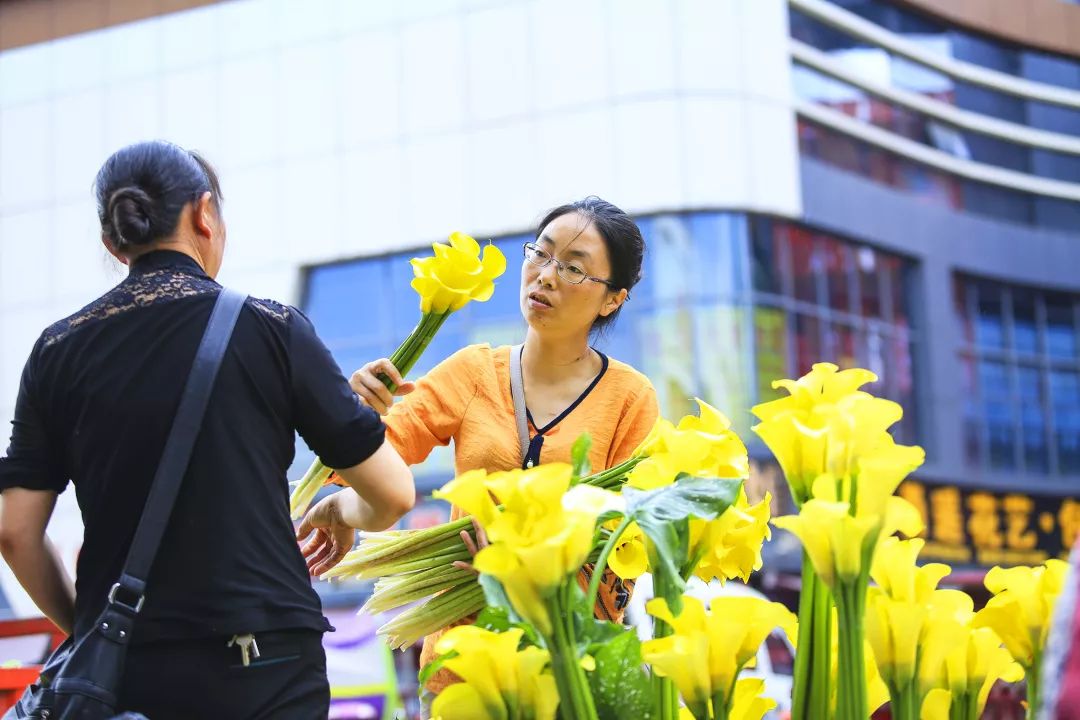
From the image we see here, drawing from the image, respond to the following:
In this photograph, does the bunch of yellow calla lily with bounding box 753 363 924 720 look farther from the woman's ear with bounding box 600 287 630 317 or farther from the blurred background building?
the blurred background building

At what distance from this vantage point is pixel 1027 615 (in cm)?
128

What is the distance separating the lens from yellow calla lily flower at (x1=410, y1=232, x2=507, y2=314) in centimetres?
187

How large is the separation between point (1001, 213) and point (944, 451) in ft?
13.8

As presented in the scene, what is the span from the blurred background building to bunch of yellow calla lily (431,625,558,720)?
552 inches

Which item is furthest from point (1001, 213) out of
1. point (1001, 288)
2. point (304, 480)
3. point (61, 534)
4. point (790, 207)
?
point (304, 480)

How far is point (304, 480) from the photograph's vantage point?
2117 millimetres

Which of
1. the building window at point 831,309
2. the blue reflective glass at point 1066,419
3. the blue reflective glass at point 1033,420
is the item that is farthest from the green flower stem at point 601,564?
the blue reflective glass at point 1066,419

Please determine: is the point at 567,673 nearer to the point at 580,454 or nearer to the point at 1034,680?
the point at 580,454

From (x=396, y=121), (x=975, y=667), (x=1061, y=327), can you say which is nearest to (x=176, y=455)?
(x=975, y=667)

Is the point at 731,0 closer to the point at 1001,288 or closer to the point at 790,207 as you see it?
the point at 790,207

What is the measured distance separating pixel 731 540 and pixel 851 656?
0.64 ft

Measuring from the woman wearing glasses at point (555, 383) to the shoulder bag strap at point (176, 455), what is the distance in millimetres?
679

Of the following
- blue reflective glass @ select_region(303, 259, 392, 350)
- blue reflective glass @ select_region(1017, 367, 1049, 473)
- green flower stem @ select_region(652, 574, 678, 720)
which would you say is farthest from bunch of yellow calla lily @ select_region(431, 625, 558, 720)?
blue reflective glass @ select_region(1017, 367, 1049, 473)

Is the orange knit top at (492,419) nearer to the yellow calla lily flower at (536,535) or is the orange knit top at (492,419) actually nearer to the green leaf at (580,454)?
the green leaf at (580,454)
